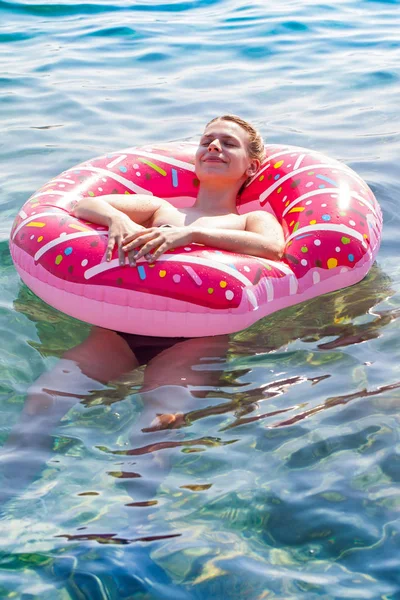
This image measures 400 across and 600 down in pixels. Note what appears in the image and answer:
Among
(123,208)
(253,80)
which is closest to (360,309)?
(123,208)

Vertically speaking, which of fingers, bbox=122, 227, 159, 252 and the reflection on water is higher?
fingers, bbox=122, 227, 159, 252

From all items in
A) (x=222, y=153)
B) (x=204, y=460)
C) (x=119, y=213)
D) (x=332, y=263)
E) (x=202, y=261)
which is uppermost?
(x=222, y=153)

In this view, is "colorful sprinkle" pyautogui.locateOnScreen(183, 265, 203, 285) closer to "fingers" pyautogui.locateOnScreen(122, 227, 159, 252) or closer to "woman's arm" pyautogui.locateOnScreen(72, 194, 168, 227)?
"fingers" pyautogui.locateOnScreen(122, 227, 159, 252)

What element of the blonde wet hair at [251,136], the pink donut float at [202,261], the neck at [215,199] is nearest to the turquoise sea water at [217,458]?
the pink donut float at [202,261]

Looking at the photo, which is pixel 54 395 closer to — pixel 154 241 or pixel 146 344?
pixel 146 344

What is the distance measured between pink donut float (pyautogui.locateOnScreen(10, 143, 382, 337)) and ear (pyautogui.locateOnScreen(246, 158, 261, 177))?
0.05 meters

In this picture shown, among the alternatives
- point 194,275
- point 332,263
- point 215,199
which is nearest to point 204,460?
point 194,275

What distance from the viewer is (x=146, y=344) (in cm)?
371

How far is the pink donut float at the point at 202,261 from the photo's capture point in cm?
369

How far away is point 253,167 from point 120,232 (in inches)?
45.2

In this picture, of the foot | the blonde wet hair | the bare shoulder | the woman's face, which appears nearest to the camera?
the foot

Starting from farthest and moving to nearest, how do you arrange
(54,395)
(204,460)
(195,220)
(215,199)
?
1. (215,199)
2. (195,220)
3. (54,395)
4. (204,460)

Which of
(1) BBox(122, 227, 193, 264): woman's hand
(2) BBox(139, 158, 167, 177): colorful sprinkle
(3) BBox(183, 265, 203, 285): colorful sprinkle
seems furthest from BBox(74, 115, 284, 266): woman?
(2) BBox(139, 158, 167, 177): colorful sprinkle

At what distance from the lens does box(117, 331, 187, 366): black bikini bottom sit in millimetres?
3621
